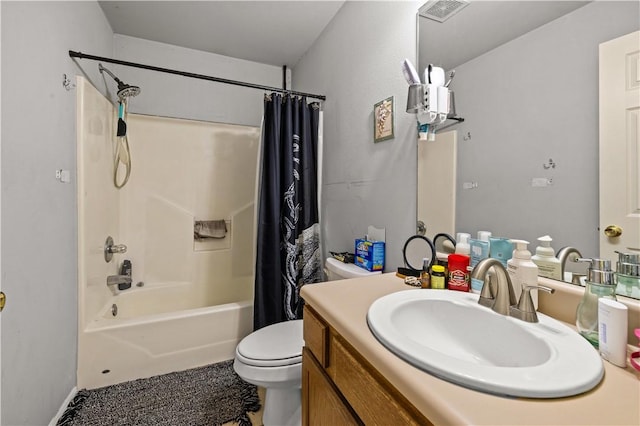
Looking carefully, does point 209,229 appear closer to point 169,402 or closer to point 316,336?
point 169,402

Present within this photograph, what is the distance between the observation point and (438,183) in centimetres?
110

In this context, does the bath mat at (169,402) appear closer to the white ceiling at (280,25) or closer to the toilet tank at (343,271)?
the toilet tank at (343,271)

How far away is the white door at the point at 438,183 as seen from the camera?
3.41 feet

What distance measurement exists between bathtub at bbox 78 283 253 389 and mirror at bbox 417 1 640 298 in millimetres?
1576

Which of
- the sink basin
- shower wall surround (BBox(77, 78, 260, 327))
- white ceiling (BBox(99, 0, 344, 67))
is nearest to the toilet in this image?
the sink basin

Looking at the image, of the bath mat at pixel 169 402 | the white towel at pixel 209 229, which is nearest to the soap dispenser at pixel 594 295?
the bath mat at pixel 169 402

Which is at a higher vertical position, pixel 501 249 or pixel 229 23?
pixel 229 23

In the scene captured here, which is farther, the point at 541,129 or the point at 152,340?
the point at 152,340

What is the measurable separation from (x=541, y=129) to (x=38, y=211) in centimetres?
181

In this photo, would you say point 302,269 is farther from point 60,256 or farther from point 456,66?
point 456,66

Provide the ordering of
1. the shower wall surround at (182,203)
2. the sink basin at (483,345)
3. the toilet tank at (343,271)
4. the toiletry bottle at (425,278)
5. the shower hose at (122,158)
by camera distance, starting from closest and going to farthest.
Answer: the sink basin at (483,345), the toiletry bottle at (425,278), the toilet tank at (343,271), the shower hose at (122,158), the shower wall surround at (182,203)

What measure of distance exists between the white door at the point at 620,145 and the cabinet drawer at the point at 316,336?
2.30 feet

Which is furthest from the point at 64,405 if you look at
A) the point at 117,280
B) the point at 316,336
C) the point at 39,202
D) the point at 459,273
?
the point at 459,273

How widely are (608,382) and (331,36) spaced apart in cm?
217
